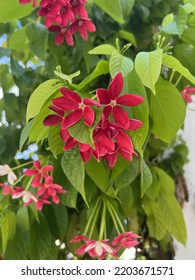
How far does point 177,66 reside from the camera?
0.39m

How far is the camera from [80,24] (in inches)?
22.5

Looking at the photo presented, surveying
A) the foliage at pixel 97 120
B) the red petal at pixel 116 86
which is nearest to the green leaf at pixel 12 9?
the foliage at pixel 97 120

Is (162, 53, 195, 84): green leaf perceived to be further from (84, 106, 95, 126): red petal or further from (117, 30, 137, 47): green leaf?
(117, 30, 137, 47): green leaf

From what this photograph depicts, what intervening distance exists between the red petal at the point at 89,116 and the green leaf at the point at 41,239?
358 millimetres

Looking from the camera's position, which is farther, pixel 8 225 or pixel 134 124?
pixel 8 225

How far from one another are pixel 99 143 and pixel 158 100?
12cm

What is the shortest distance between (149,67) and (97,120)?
7 centimetres

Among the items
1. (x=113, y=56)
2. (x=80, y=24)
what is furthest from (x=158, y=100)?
(x=80, y=24)

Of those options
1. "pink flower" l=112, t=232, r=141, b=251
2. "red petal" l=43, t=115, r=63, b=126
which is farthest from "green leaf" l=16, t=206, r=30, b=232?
"red petal" l=43, t=115, r=63, b=126

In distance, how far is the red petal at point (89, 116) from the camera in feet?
1.17

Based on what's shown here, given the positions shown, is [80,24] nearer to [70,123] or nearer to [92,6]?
[92,6]

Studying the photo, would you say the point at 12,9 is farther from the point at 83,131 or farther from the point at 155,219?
the point at 155,219

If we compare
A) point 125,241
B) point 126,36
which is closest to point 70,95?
point 125,241

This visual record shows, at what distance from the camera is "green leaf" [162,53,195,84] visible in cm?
38
